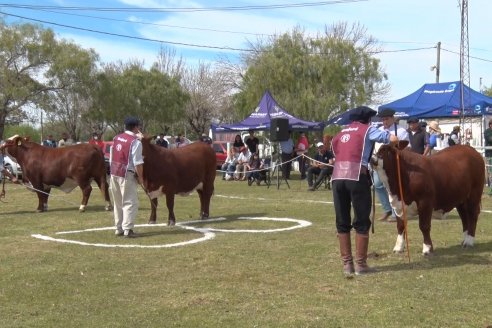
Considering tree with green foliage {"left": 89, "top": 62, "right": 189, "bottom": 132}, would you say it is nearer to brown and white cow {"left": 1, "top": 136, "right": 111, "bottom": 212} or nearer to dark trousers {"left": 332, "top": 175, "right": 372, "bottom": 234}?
brown and white cow {"left": 1, "top": 136, "right": 111, "bottom": 212}

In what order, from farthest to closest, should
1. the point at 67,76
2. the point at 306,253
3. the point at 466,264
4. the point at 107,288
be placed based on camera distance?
the point at 67,76, the point at 306,253, the point at 466,264, the point at 107,288

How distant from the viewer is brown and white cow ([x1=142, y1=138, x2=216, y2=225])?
38.3ft

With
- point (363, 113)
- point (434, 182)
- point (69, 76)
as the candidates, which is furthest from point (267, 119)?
point (69, 76)

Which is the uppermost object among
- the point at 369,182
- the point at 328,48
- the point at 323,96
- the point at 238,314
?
the point at 328,48

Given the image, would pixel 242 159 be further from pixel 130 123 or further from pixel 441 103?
pixel 130 123

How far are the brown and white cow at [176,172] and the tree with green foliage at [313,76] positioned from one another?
3427 cm

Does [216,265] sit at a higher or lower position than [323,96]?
lower

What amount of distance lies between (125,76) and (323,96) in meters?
21.2

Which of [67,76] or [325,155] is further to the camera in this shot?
[67,76]

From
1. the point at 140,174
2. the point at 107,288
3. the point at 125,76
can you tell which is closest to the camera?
the point at 107,288

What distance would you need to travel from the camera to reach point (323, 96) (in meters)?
47.5

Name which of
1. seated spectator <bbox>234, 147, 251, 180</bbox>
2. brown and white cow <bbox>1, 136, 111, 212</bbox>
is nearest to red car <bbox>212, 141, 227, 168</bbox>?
seated spectator <bbox>234, 147, 251, 180</bbox>

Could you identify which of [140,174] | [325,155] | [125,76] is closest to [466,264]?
[140,174]

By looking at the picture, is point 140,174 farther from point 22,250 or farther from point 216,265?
point 216,265
